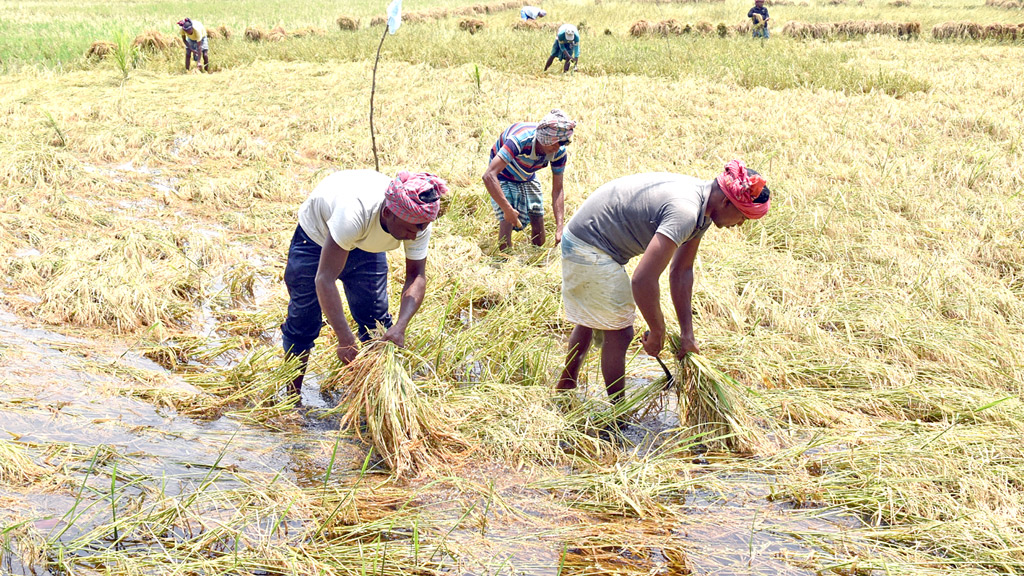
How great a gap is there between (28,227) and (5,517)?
142 inches

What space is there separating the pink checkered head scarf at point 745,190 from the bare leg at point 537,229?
2619mm

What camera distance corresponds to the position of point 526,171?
205 inches

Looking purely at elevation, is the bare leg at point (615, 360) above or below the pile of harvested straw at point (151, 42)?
below

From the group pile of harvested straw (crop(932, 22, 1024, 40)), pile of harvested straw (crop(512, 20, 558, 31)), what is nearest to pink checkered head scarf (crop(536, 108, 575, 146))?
pile of harvested straw (crop(512, 20, 558, 31))

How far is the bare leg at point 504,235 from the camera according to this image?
211 inches

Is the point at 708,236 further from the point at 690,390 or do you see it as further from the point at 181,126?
the point at 181,126

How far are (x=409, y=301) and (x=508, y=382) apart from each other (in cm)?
72

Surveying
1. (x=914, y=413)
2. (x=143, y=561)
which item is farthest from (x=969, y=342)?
(x=143, y=561)

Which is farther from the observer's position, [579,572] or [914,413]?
[914,413]

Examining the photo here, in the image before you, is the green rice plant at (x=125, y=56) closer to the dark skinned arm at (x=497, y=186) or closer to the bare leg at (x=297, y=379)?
the dark skinned arm at (x=497, y=186)

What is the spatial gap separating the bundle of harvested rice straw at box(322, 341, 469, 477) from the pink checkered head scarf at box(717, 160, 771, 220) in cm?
139

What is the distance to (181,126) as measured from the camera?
832 centimetres

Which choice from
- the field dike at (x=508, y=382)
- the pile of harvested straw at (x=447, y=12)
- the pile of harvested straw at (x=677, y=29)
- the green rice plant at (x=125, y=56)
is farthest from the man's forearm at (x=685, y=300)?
the pile of harvested straw at (x=447, y=12)

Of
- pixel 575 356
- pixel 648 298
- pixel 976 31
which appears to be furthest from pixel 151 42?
pixel 976 31
